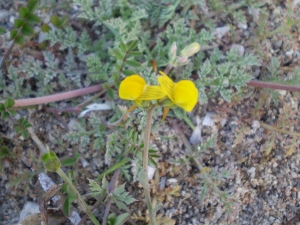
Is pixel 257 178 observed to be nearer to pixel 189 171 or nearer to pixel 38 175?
pixel 189 171

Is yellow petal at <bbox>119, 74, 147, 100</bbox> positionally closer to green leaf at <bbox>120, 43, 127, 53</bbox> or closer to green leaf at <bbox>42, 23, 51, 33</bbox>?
green leaf at <bbox>120, 43, 127, 53</bbox>

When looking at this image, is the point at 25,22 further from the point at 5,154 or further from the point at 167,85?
the point at 167,85

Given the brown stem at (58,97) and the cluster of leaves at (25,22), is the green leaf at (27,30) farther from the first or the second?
the brown stem at (58,97)

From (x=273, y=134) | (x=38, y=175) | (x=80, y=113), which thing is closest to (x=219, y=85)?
(x=273, y=134)

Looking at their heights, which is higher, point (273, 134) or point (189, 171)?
point (273, 134)

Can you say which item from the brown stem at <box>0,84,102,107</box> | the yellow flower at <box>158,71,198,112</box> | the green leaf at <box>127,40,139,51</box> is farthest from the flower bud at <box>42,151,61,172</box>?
the green leaf at <box>127,40,139,51</box>

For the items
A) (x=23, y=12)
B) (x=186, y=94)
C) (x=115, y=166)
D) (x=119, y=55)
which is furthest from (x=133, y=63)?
(x=186, y=94)
